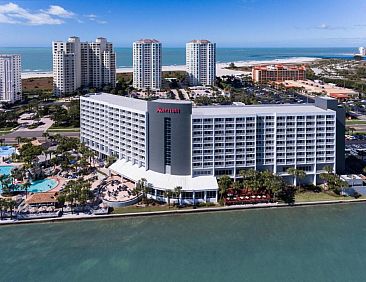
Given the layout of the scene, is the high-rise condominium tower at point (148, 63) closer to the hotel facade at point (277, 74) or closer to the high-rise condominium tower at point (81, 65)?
the high-rise condominium tower at point (81, 65)

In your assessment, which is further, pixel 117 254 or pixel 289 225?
pixel 289 225

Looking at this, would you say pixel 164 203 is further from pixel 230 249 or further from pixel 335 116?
pixel 335 116

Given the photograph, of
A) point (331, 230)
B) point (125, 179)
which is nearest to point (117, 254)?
point (125, 179)

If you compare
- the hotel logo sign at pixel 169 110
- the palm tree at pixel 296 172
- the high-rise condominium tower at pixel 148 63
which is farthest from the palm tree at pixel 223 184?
the high-rise condominium tower at pixel 148 63

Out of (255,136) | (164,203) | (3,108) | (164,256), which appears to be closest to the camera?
(164,256)

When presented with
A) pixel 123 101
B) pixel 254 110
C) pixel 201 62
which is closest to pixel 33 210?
pixel 123 101
